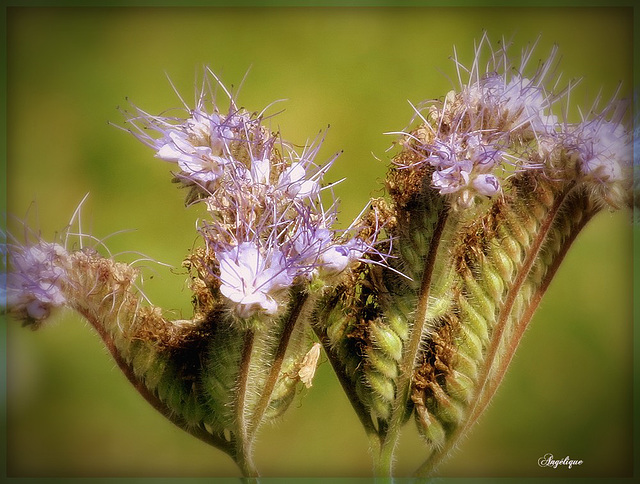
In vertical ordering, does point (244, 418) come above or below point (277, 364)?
below

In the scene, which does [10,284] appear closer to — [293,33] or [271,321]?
[271,321]

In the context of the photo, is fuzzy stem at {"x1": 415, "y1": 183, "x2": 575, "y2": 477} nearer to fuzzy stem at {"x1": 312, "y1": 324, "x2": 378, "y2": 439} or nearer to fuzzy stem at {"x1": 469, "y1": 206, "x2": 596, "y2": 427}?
fuzzy stem at {"x1": 469, "y1": 206, "x2": 596, "y2": 427}

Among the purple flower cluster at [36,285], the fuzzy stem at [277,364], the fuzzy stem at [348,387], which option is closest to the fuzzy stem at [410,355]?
the fuzzy stem at [348,387]

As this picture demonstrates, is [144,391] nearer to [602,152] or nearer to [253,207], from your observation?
[253,207]

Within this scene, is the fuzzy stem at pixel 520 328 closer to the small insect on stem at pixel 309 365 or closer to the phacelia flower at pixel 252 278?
the small insect on stem at pixel 309 365

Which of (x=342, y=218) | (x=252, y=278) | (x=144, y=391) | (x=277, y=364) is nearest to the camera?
(x=252, y=278)

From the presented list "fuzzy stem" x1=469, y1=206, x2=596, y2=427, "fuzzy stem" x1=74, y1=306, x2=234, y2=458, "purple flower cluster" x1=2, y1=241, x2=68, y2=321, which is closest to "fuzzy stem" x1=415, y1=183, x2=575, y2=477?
"fuzzy stem" x1=469, y1=206, x2=596, y2=427

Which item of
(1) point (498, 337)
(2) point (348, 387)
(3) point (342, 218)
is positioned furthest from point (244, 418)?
(3) point (342, 218)
